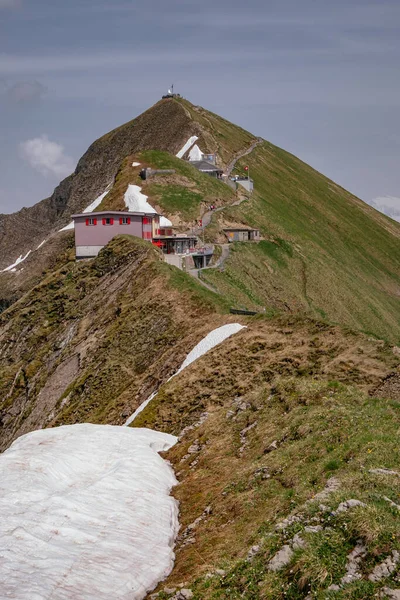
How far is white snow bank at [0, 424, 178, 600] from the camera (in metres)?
16.0

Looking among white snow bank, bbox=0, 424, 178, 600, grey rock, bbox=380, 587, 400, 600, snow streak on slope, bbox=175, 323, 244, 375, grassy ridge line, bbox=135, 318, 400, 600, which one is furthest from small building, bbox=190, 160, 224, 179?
grey rock, bbox=380, 587, 400, 600

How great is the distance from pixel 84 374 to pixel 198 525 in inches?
1193

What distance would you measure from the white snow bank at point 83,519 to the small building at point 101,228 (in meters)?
46.8

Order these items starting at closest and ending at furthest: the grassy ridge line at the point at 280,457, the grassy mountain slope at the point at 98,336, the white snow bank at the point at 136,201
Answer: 1. the grassy ridge line at the point at 280,457
2. the grassy mountain slope at the point at 98,336
3. the white snow bank at the point at 136,201

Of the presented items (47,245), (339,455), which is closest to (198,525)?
(339,455)

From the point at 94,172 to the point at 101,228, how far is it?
84314 millimetres

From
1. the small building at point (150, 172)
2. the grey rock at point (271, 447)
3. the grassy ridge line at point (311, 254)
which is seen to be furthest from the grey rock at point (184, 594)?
the small building at point (150, 172)

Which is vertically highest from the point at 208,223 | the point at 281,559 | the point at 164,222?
the point at 208,223

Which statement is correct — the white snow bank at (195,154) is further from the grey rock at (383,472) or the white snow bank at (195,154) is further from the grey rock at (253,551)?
the grey rock at (253,551)

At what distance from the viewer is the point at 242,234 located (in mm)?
90438

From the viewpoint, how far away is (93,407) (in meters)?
44.0

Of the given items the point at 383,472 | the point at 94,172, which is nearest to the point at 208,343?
the point at 383,472

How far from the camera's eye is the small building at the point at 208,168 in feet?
370

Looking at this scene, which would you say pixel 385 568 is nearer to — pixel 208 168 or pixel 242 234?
pixel 242 234
